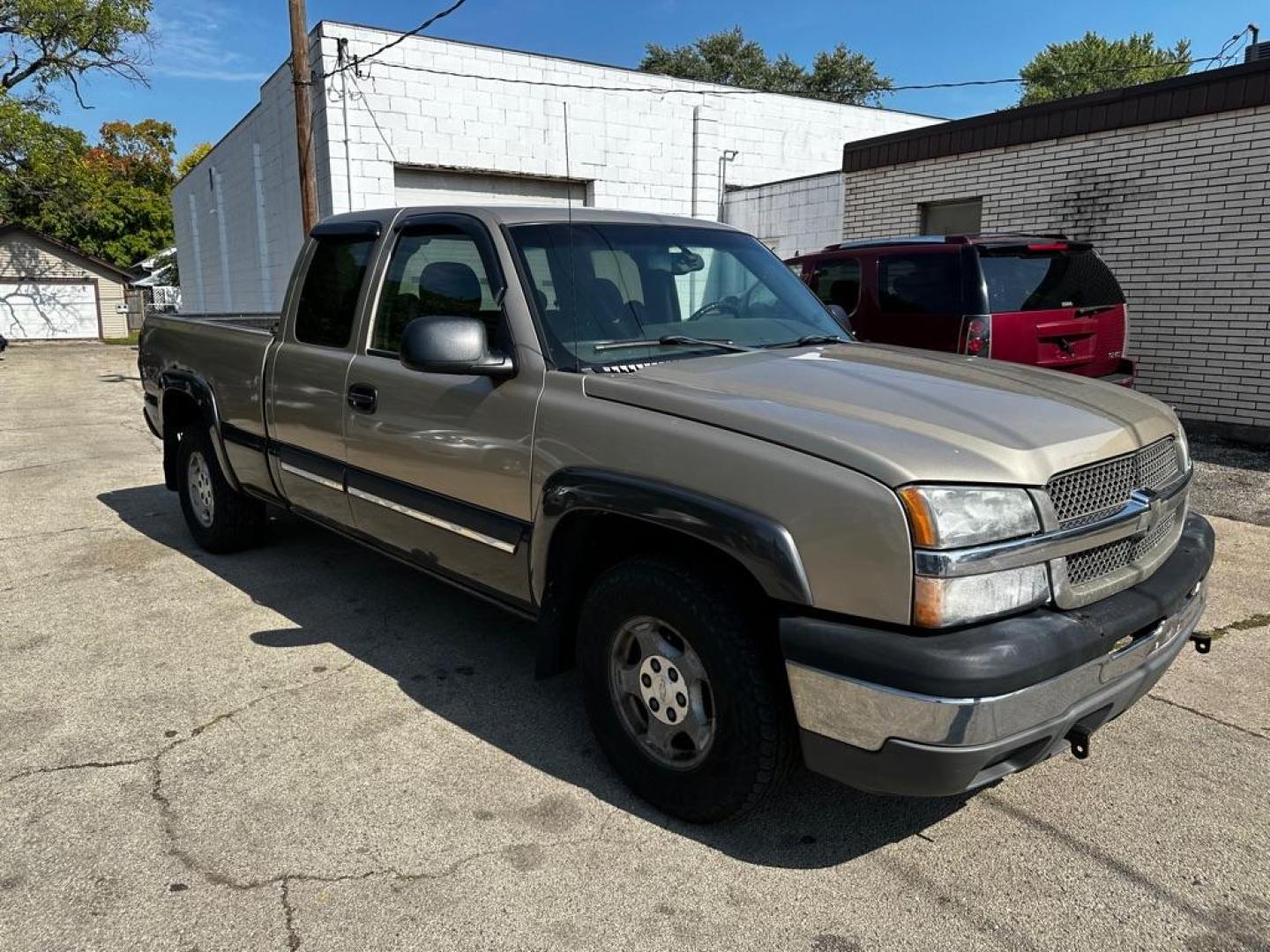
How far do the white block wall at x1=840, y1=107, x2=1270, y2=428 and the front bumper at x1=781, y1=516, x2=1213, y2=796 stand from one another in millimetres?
7873

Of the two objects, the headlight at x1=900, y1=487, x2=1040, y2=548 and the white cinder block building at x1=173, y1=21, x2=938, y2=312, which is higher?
the white cinder block building at x1=173, y1=21, x2=938, y2=312

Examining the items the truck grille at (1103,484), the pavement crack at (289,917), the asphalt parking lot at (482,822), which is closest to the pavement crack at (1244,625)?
the asphalt parking lot at (482,822)

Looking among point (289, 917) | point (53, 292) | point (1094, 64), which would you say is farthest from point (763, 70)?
point (289, 917)

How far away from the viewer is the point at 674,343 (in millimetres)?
3363

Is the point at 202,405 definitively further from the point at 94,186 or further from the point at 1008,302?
the point at 94,186

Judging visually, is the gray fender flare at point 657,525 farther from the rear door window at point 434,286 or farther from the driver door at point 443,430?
the rear door window at point 434,286

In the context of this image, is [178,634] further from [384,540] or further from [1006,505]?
[1006,505]

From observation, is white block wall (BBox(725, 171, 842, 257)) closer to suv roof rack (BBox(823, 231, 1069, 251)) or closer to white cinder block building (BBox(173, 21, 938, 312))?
white cinder block building (BBox(173, 21, 938, 312))

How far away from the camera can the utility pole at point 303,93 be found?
39.3 feet

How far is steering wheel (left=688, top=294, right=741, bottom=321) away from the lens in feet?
12.0

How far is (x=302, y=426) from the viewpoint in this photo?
4.42 meters

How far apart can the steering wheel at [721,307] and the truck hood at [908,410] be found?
1.18 ft

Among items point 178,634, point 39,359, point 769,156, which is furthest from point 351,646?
point 39,359

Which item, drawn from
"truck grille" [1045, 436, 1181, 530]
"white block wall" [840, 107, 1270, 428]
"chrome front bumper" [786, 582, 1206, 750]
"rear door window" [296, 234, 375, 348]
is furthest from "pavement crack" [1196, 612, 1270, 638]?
"white block wall" [840, 107, 1270, 428]
